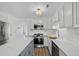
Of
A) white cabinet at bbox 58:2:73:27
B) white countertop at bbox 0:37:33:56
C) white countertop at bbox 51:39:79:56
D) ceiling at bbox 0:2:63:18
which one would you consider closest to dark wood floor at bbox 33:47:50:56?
ceiling at bbox 0:2:63:18

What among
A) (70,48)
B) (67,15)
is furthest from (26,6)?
(70,48)

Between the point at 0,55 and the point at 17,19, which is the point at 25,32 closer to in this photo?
the point at 17,19

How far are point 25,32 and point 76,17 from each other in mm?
6205

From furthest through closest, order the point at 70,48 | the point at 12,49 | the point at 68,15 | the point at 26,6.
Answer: the point at 26,6
the point at 68,15
the point at 70,48
the point at 12,49

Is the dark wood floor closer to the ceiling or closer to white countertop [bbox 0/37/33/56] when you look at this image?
the ceiling

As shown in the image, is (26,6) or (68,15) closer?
(68,15)

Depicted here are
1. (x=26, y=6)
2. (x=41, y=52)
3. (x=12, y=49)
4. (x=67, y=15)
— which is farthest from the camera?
(x=41, y=52)

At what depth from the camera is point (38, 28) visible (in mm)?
7727

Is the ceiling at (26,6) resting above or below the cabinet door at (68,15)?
above

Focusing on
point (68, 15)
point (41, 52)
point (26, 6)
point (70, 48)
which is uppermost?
point (26, 6)

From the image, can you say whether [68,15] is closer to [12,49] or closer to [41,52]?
[12,49]

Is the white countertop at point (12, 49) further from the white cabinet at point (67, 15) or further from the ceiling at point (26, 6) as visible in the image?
the ceiling at point (26, 6)

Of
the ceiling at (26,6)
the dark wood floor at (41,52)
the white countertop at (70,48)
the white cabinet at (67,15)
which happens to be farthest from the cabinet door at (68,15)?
the dark wood floor at (41,52)

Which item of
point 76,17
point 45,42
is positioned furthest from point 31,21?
point 76,17
